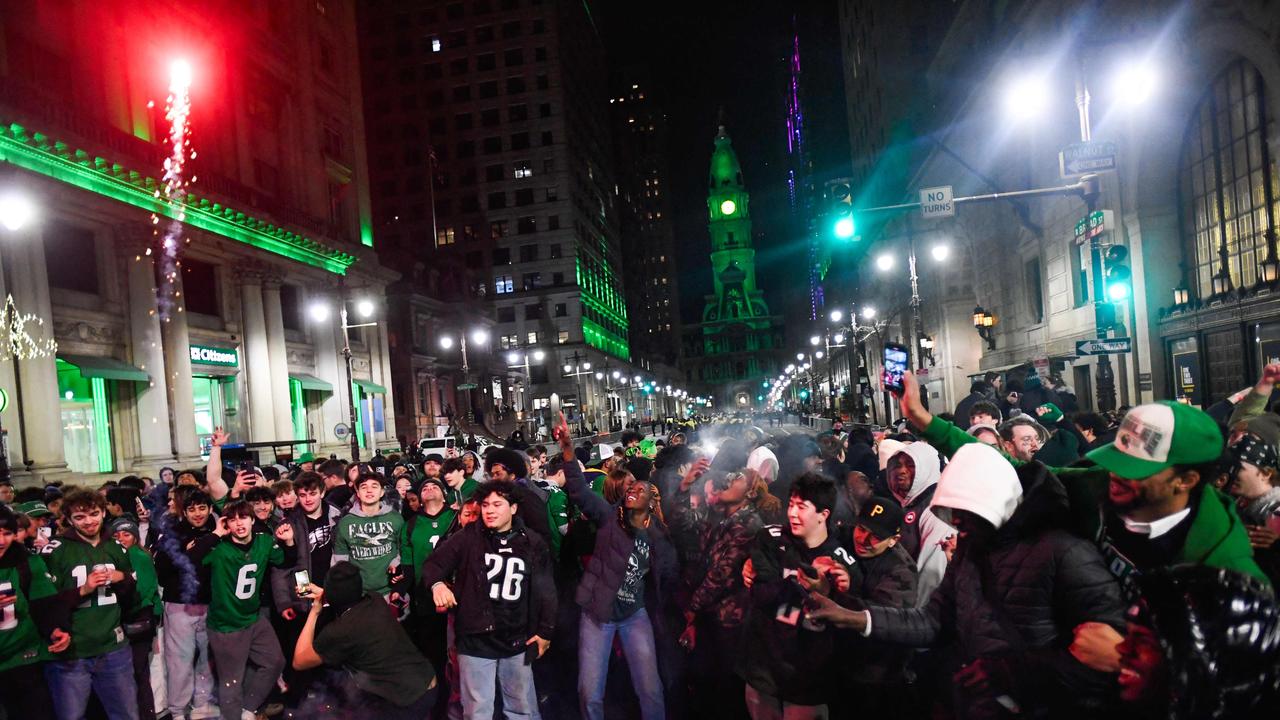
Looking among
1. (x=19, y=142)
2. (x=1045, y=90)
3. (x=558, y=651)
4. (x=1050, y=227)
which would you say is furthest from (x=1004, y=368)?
(x=19, y=142)

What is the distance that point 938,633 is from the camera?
3.46m

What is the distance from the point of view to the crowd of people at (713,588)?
275 centimetres

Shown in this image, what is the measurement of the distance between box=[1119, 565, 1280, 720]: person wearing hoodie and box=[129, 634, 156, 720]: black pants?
754cm

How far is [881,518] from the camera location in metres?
4.95

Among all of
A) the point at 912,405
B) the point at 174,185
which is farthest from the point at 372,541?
the point at 174,185

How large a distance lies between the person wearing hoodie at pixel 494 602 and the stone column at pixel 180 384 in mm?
25581

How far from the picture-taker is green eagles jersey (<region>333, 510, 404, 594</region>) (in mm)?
7082

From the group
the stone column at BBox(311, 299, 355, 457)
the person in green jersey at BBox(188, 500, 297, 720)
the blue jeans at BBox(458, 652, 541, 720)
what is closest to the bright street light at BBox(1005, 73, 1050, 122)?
the blue jeans at BBox(458, 652, 541, 720)

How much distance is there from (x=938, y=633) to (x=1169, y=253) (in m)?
20.2

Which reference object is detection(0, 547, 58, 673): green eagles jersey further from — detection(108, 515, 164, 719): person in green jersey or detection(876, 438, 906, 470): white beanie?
detection(876, 438, 906, 470): white beanie

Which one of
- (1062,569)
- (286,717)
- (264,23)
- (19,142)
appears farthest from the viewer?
(264,23)

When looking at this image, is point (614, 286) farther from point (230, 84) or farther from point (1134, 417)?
point (1134, 417)

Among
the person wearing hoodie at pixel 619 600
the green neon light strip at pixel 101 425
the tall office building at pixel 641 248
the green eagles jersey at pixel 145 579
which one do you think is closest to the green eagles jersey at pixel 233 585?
the green eagles jersey at pixel 145 579

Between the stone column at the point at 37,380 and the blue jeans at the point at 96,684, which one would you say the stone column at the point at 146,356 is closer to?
the stone column at the point at 37,380
